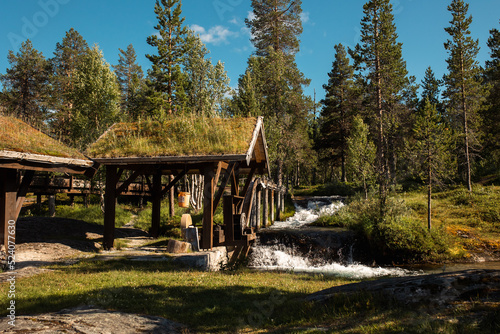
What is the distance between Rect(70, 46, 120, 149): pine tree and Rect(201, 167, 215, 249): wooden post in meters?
18.5

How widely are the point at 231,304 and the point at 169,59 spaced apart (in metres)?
28.0

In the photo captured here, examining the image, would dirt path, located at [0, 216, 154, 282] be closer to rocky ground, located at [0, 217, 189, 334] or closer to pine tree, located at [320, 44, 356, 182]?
rocky ground, located at [0, 217, 189, 334]

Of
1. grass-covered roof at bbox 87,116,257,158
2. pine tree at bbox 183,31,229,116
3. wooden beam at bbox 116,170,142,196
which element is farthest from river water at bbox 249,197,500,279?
pine tree at bbox 183,31,229,116

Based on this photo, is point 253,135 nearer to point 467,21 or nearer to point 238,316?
point 238,316

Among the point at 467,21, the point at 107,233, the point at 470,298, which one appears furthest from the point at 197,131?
the point at 467,21

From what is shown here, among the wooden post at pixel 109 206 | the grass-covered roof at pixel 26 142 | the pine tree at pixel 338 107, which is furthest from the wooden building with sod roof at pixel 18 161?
the pine tree at pixel 338 107

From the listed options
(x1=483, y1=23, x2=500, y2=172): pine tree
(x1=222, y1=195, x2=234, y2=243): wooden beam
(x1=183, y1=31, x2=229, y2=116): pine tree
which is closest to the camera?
(x1=222, y1=195, x2=234, y2=243): wooden beam

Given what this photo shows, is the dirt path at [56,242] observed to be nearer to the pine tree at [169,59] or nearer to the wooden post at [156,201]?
the wooden post at [156,201]

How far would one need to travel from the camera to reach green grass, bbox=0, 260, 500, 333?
15.6 feet

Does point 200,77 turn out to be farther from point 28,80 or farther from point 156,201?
point 28,80

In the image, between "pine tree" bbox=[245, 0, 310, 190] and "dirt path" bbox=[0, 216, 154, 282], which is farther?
"pine tree" bbox=[245, 0, 310, 190]

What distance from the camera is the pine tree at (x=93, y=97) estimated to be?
2819cm

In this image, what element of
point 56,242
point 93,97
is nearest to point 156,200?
point 56,242

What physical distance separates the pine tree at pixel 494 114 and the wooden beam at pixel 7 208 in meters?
40.8
